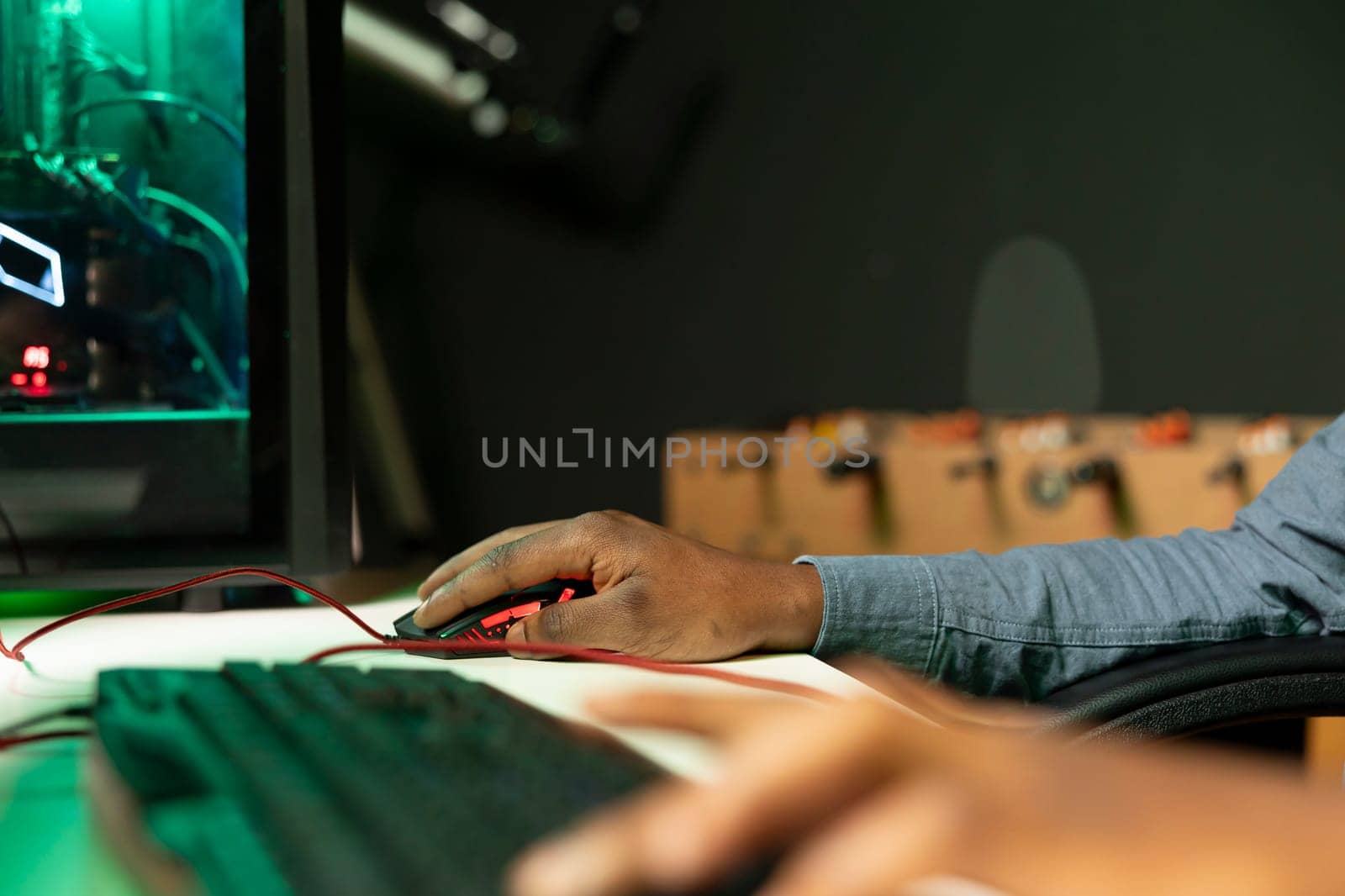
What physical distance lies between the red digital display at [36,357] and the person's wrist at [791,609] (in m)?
0.59

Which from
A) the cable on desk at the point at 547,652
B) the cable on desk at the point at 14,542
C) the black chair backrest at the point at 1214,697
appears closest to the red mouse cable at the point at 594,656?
the cable on desk at the point at 547,652

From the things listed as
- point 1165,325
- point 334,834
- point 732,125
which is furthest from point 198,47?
point 1165,325

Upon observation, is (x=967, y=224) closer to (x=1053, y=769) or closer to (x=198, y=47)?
(x=198, y=47)

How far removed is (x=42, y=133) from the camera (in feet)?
2.66

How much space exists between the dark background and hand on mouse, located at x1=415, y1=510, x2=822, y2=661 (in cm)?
103

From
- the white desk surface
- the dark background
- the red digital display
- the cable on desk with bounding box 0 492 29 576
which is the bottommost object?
the white desk surface

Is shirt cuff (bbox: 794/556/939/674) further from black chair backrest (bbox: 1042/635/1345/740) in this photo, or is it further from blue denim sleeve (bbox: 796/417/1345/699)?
black chair backrest (bbox: 1042/635/1345/740)

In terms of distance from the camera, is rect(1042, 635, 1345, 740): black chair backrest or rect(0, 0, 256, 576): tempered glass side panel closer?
rect(1042, 635, 1345, 740): black chair backrest

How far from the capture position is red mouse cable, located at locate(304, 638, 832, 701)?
499 millimetres

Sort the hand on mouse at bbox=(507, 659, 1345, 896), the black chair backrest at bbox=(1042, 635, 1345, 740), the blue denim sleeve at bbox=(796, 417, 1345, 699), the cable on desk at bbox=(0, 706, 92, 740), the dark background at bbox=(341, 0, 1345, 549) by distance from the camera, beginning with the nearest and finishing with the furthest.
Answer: the hand on mouse at bbox=(507, 659, 1345, 896), the cable on desk at bbox=(0, 706, 92, 740), the black chair backrest at bbox=(1042, 635, 1345, 740), the blue denim sleeve at bbox=(796, 417, 1345, 699), the dark background at bbox=(341, 0, 1345, 549)

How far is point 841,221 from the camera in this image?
1.97 metres

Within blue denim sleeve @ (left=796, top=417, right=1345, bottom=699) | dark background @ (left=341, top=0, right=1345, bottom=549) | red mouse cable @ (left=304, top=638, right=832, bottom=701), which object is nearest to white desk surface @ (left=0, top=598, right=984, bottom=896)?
red mouse cable @ (left=304, top=638, right=832, bottom=701)

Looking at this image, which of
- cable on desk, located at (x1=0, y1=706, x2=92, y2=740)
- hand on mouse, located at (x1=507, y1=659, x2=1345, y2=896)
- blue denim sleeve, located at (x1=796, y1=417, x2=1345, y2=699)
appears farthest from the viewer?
blue denim sleeve, located at (x1=796, y1=417, x2=1345, y2=699)

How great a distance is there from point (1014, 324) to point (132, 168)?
170 centimetres
